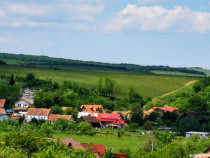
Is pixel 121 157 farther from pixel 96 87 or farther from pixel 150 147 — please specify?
pixel 96 87

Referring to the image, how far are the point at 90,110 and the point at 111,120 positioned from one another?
9611mm

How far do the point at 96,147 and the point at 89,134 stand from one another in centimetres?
3194

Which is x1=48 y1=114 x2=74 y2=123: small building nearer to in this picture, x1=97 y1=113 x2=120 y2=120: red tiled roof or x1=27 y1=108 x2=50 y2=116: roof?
x1=27 y1=108 x2=50 y2=116: roof

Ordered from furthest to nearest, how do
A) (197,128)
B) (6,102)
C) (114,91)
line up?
(114,91), (6,102), (197,128)

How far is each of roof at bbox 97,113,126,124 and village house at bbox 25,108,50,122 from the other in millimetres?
10930

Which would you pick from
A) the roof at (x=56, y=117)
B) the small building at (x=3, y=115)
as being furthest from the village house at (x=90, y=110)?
the small building at (x=3, y=115)

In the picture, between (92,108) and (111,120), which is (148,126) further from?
(92,108)

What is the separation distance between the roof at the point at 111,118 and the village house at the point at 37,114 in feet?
35.9

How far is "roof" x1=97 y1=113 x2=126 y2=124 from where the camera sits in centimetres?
12421

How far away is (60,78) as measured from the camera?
183 m

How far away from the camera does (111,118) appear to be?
12569 cm

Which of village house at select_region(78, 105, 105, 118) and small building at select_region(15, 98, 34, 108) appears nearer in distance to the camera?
village house at select_region(78, 105, 105, 118)

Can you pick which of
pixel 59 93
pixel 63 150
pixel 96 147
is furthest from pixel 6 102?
pixel 63 150

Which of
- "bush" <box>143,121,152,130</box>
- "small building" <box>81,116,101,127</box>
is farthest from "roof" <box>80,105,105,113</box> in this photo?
"bush" <box>143,121,152,130</box>
